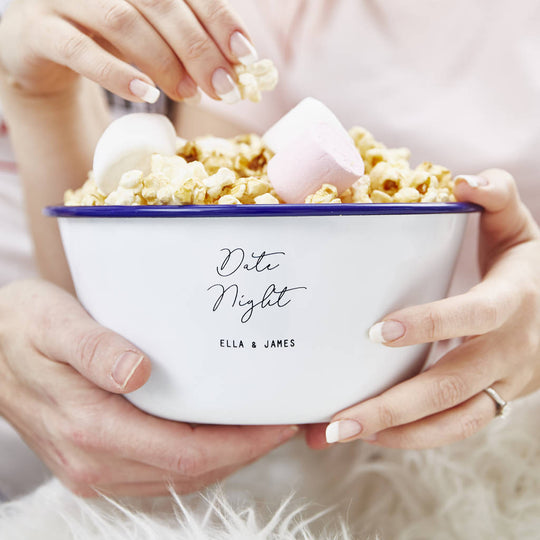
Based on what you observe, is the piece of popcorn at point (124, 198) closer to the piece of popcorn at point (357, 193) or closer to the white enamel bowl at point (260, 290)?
the white enamel bowl at point (260, 290)

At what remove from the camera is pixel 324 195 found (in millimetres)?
468

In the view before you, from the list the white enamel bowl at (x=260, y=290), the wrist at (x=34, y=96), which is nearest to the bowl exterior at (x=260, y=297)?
the white enamel bowl at (x=260, y=290)

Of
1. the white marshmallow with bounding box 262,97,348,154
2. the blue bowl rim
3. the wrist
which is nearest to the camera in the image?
the blue bowl rim

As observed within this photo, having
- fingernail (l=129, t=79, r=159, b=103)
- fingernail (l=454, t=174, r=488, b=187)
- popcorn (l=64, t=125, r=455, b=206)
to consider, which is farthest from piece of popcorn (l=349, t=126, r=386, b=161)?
fingernail (l=129, t=79, r=159, b=103)

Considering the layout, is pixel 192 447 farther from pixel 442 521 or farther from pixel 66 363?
pixel 442 521

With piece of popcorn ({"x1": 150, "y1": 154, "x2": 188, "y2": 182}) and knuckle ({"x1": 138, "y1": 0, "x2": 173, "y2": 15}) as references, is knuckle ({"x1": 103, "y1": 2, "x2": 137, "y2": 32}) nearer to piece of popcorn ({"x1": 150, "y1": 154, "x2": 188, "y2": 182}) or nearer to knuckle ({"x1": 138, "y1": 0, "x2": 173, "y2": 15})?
knuckle ({"x1": 138, "y1": 0, "x2": 173, "y2": 15})

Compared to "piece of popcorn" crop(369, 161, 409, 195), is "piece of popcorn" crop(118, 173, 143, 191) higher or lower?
higher

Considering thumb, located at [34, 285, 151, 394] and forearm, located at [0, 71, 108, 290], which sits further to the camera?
forearm, located at [0, 71, 108, 290]

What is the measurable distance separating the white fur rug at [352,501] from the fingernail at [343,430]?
3.3 inches

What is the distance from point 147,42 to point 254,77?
4.2 inches

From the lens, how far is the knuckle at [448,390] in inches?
21.0

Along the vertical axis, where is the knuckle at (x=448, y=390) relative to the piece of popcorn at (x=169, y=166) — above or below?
below

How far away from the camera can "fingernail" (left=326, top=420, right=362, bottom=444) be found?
0.51 meters

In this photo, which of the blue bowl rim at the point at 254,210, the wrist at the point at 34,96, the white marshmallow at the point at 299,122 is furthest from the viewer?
the wrist at the point at 34,96
